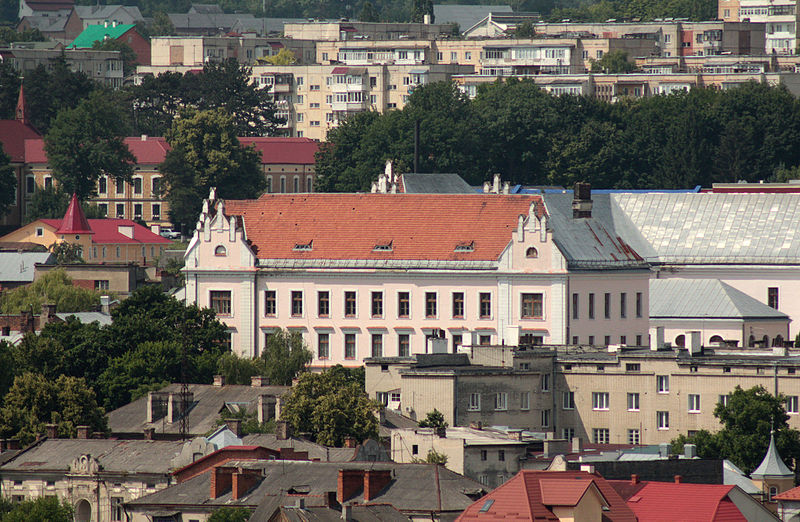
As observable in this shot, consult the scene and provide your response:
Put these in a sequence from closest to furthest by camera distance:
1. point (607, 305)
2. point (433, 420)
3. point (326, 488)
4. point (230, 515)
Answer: point (230, 515), point (326, 488), point (433, 420), point (607, 305)

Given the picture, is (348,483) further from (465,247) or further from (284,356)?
(465,247)

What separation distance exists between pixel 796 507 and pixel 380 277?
1960 inches

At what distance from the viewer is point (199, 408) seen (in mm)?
101875

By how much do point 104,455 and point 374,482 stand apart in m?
15.0

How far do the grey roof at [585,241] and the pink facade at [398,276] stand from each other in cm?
32

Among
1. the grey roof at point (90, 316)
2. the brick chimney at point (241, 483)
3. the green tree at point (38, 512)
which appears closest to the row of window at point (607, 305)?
the grey roof at point (90, 316)

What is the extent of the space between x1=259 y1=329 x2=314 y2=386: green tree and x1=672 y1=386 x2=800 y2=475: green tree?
78.8 feet

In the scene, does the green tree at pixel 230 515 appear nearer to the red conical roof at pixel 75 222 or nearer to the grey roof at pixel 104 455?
the grey roof at pixel 104 455

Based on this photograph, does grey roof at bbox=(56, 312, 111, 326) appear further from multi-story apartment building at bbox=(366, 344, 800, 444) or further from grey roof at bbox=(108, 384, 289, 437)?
multi-story apartment building at bbox=(366, 344, 800, 444)

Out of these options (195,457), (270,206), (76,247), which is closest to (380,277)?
(270,206)

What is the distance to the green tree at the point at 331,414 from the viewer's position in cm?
9269

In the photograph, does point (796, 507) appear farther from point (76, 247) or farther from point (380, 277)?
point (76, 247)

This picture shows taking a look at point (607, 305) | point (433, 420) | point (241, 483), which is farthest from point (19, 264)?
point (241, 483)

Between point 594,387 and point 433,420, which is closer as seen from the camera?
point 433,420
